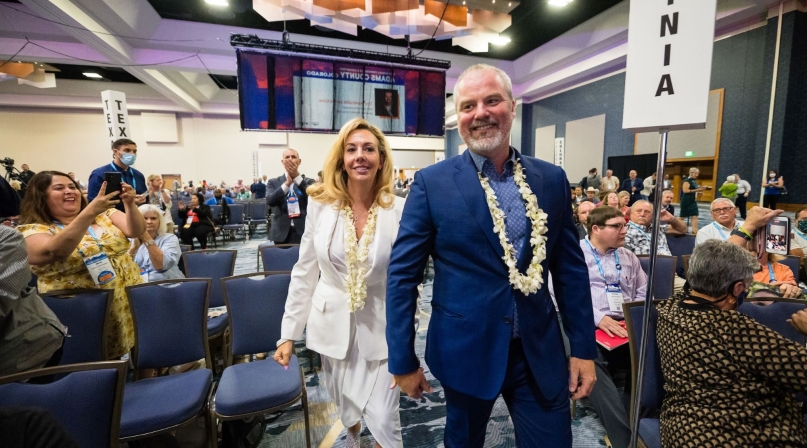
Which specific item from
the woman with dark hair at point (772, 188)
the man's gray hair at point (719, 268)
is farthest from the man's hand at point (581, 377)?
the woman with dark hair at point (772, 188)

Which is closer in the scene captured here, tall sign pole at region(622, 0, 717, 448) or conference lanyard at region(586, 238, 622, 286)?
tall sign pole at region(622, 0, 717, 448)

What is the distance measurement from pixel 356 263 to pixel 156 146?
18.4m

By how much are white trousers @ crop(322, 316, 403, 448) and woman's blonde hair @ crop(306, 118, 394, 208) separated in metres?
0.56

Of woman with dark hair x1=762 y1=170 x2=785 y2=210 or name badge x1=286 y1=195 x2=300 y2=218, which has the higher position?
woman with dark hair x1=762 y1=170 x2=785 y2=210

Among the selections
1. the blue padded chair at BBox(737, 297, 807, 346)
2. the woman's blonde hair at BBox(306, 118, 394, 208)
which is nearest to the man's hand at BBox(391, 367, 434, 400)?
the woman's blonde hair at BBox(306, 118, 394, 208)

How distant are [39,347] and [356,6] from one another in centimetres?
545

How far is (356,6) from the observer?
5324 mm

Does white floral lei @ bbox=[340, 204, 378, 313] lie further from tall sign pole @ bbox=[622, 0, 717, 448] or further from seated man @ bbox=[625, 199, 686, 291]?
seated man @ bbox=[625, 199, 686, 291]

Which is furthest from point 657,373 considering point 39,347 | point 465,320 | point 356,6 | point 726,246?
point 356,6

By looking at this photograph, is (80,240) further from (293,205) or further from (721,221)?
(721,221)

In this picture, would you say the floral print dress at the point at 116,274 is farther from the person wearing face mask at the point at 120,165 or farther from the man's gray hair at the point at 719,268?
the man's gray hair at the point at 719,268

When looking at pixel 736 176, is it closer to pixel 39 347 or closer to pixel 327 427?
pixel 327 427

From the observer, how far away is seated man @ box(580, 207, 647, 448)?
6.07ft

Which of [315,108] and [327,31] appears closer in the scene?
[315,108]
